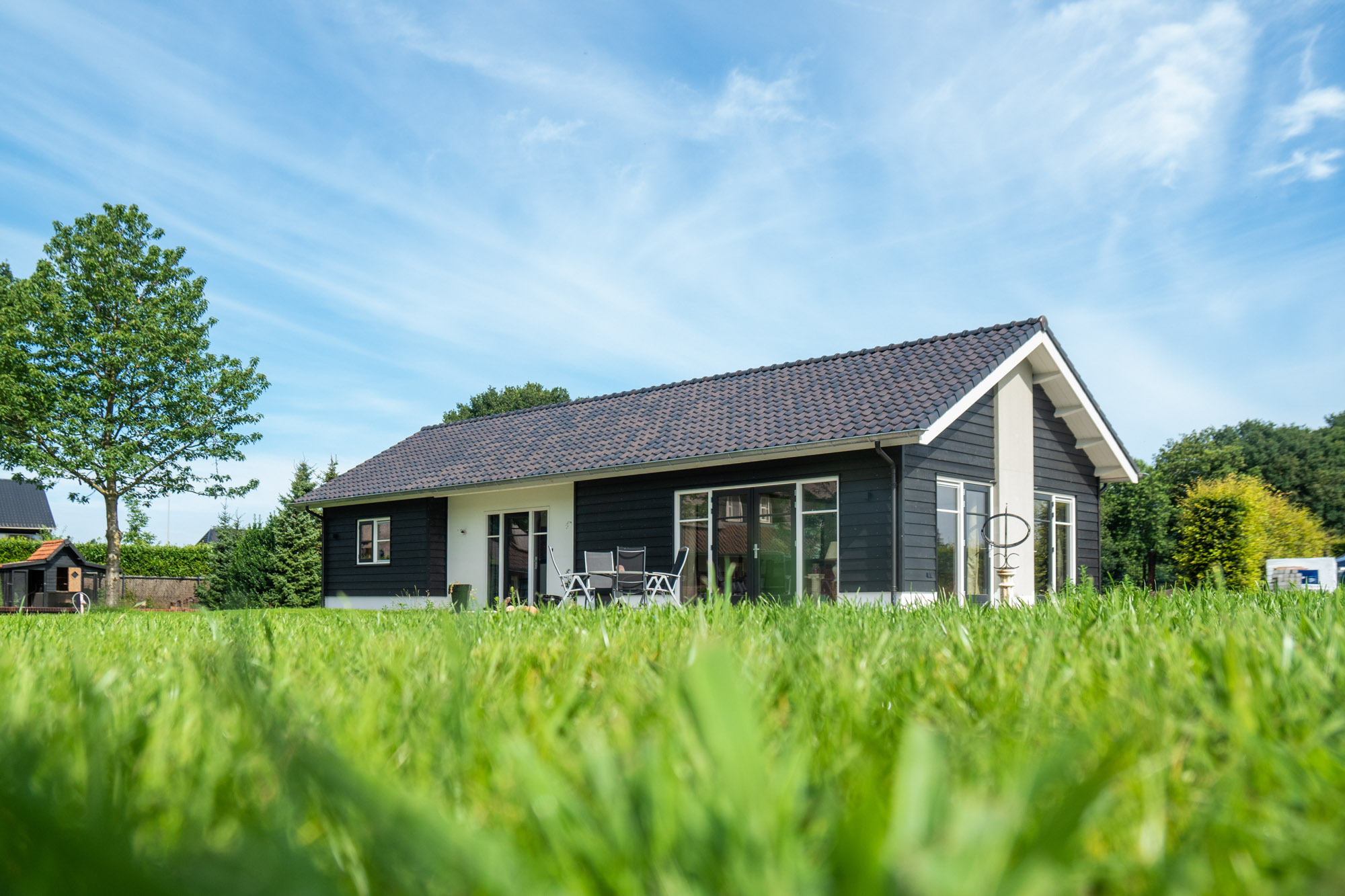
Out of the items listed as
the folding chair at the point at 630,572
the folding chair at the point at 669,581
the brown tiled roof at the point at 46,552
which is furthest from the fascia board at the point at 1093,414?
the brown tiled roof at the point at 46,552

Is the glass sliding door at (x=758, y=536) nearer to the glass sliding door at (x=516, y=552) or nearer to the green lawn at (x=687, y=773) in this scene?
the glass sliding door at (x=516, y=552)

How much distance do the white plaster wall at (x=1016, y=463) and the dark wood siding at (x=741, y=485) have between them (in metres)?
3.33

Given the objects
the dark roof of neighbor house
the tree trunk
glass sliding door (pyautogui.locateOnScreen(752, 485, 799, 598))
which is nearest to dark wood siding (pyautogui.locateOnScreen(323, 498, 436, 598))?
the tree trunk

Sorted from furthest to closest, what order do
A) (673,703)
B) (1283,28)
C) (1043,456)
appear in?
(1283,28)
(1043,456)
(673,703)

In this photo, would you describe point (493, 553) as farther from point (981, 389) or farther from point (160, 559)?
point (160, 559)

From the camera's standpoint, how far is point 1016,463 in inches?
642

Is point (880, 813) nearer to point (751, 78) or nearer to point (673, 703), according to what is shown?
point (673, 703)

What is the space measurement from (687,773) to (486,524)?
2017 cm

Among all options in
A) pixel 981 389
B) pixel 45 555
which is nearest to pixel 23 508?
pixel 45 555

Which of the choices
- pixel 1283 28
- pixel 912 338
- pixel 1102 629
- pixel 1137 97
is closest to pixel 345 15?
pixel 912 338

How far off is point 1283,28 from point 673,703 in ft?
136

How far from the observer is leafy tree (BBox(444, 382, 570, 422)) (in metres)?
49.0

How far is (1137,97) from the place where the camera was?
74.8 ft

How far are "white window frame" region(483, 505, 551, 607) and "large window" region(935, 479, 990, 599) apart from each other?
8.58m
